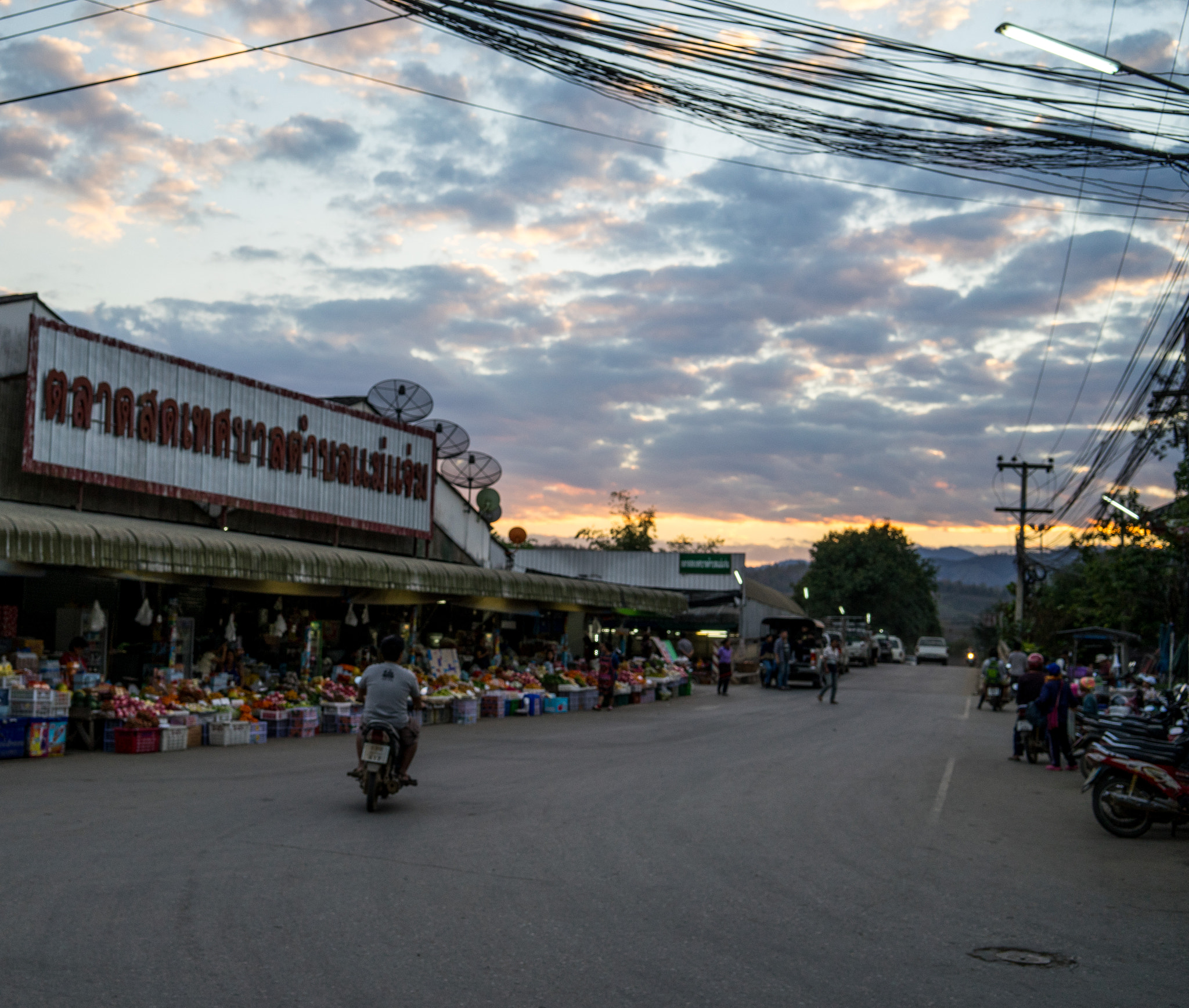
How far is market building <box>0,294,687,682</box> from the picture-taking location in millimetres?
17500

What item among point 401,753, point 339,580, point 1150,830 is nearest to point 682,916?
point 401,753

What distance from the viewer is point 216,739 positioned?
56.3 feet

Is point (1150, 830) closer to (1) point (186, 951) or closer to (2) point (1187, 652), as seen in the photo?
(1) point (186, 951)

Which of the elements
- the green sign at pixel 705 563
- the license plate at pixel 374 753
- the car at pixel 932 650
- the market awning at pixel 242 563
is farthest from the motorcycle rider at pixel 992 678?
the car at pixel 932 650

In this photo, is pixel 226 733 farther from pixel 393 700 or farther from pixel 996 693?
pixel 996 693

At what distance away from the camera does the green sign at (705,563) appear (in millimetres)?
54531

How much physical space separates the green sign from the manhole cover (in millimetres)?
A: 47503

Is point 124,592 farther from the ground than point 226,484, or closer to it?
closer to it

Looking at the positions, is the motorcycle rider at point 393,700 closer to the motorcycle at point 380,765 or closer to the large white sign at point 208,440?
the motorcycle at point 380,765

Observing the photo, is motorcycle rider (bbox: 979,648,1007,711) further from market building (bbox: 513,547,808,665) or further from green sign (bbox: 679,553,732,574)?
green sign (bbox: 679,553,732,574)

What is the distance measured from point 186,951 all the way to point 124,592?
15.2m

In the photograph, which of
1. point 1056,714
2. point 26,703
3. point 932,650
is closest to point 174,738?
point 26,703

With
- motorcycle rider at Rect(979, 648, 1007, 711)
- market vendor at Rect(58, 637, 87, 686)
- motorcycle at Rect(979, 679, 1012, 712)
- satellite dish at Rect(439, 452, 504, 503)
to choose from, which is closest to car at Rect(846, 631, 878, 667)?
motorcycle rider at Rect(979, 648, 1007, 711)

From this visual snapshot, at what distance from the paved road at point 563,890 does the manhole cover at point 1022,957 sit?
0.09m
